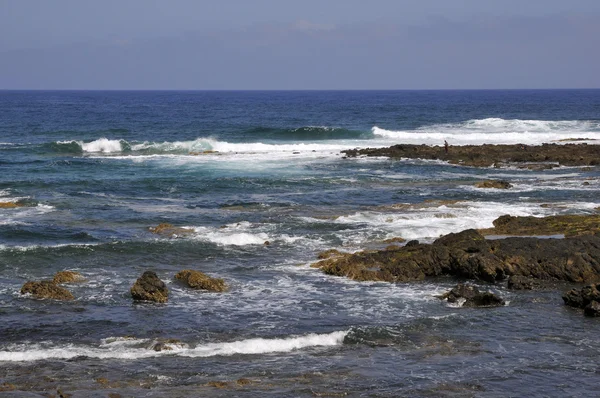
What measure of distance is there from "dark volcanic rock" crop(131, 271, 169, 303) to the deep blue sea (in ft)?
1.15

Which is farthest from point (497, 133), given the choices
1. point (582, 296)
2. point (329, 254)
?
point (582, 296)

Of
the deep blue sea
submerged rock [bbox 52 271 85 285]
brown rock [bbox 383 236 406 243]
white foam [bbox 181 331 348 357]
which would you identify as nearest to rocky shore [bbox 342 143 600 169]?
the deep blue sea

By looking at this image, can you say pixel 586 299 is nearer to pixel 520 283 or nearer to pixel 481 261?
pixel 520 283

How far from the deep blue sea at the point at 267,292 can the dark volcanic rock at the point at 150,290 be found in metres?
0.35

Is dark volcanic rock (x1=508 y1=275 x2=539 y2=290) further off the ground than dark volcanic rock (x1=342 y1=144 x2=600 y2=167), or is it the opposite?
dark volcanic rock (x1=342 y1=144 x2=600 y2=167)

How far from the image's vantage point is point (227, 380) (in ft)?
48.4

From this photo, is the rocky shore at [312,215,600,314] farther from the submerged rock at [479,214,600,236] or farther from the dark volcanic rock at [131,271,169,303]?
the dark volcanic rock at [131,271,169,303]

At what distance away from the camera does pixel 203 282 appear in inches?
854

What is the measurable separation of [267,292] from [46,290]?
566 cm

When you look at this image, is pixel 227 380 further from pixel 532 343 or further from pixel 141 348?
pixel 532 343

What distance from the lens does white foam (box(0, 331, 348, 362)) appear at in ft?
53.0

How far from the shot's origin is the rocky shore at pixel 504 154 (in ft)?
159

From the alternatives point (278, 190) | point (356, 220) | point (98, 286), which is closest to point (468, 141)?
point (278, 190)

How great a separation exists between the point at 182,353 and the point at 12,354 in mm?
3372
